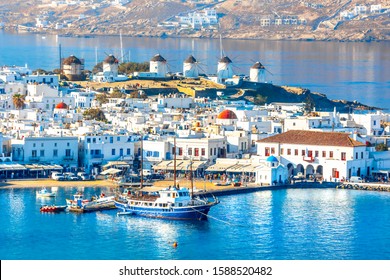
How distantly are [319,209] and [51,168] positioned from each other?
10.1 metres

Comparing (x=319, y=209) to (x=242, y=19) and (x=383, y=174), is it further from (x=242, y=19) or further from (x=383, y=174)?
(x=242, y=19)

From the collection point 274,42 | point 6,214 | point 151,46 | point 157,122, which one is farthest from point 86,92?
point 274,42

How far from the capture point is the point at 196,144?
169 feet

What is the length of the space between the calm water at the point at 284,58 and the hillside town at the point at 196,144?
22.3 meters

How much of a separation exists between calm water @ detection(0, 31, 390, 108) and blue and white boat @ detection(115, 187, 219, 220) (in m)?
38.4

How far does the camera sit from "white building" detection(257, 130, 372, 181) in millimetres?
49250

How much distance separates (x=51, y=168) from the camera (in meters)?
49.5

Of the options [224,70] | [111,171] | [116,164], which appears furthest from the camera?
[224,70]

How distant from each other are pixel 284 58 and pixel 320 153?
8207 cm

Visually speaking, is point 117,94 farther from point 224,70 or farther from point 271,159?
point 271,159

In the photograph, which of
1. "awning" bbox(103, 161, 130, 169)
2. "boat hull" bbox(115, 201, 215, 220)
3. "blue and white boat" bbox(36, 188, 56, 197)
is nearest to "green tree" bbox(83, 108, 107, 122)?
"awning" bbox(103, 161, 130, 169)

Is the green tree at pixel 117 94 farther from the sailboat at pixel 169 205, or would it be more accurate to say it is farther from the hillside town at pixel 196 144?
the sailboat at pixel 169 205

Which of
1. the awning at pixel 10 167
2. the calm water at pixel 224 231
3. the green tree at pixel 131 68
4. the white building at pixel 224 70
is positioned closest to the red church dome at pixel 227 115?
the awning at pixel 10 167

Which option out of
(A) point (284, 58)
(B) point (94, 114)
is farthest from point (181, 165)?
(A) point (284, 58)
